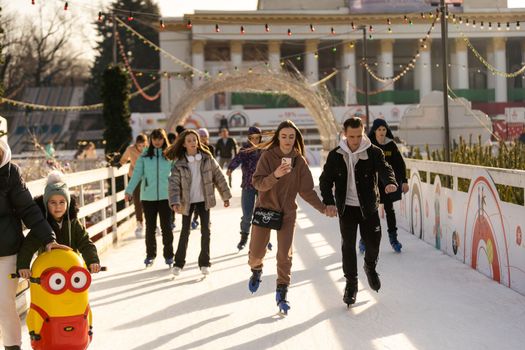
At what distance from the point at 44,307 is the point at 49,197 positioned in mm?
758

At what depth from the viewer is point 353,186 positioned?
7285 millimetres

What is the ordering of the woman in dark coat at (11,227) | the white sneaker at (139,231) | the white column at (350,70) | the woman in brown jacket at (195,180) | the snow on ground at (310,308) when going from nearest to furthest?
the woman in dark coat at (11,227) → the snow on ground at (310,308) → the woman in brown jacket at (195,180) → the white sneaker at (139,231) → the white column at (350,70)

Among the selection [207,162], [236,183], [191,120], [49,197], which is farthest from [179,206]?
[191,120]

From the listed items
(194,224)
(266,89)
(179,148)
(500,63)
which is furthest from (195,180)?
(500,63)

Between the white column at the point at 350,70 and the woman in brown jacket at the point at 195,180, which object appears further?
the white column at the point at 350,70

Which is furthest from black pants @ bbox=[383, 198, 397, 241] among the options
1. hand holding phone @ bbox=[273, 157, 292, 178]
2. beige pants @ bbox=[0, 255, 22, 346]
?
beige pants @ bbox=[0, 255, 22, 346]

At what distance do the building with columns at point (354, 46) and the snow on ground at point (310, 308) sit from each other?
54.5 metres

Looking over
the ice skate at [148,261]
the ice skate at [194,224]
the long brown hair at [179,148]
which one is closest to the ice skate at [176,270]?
the ice skate at [148,261]

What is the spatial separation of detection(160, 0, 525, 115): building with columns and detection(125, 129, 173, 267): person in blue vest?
53.5 m

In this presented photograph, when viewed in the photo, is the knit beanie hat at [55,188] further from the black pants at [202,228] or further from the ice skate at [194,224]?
the ice skate at [194,224]

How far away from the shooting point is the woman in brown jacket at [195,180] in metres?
9.31

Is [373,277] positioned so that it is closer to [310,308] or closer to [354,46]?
[310,308]

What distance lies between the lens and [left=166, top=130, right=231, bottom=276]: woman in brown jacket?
367 inches

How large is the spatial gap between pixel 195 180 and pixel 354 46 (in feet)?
212
